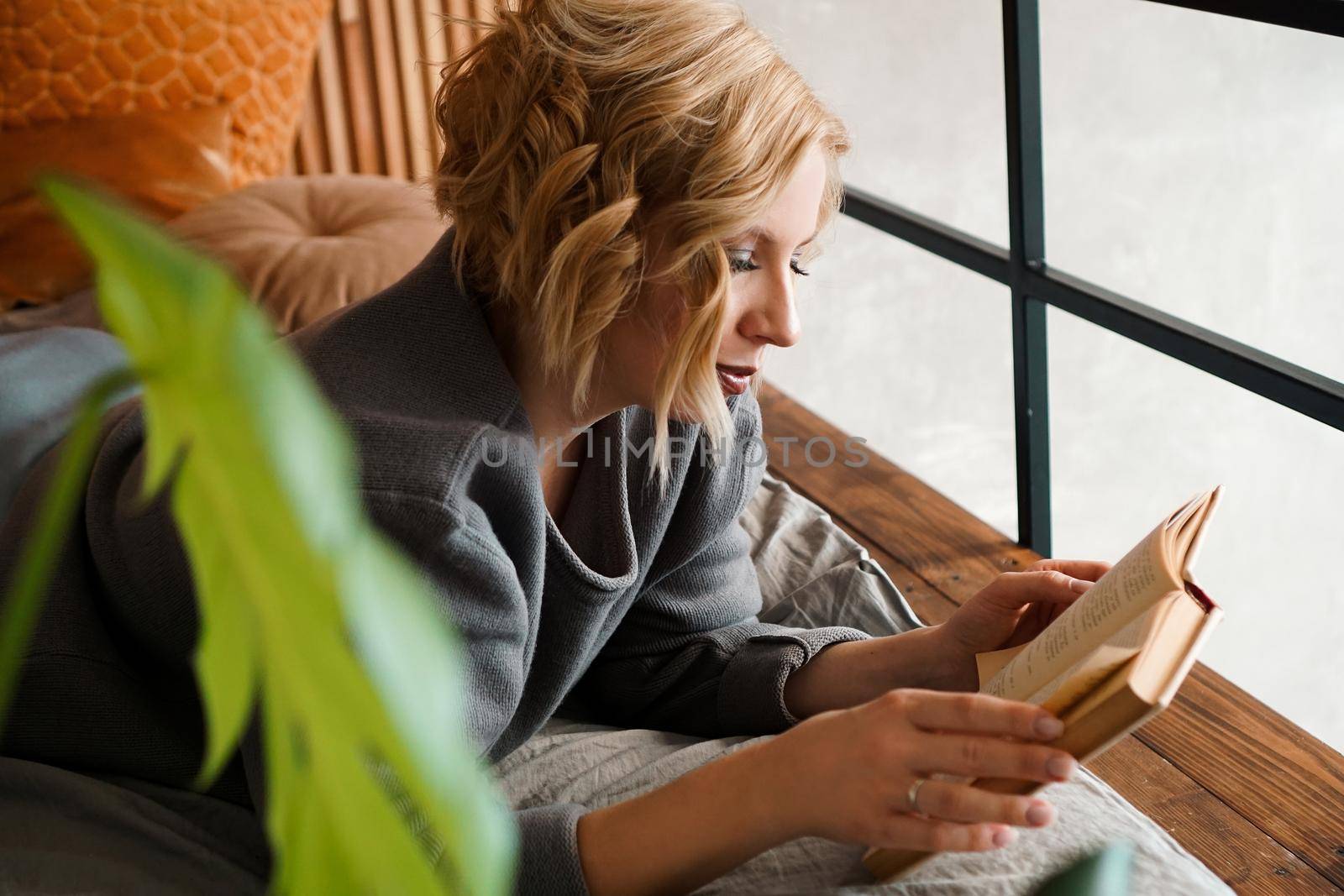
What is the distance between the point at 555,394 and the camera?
103cm

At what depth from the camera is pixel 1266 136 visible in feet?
13.0

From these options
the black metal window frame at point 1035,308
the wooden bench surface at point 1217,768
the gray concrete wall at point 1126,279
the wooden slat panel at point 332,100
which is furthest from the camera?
the gray concrete wall at point 1126,279

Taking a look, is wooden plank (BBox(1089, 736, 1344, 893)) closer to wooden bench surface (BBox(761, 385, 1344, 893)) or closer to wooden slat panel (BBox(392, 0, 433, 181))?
wooden bench surface (BBox(761, 385, 1344, 893))

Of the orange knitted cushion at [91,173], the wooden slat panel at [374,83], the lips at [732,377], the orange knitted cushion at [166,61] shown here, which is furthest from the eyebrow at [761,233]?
the wooden slat panel at [374,83]

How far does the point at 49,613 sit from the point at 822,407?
3890 millimetres

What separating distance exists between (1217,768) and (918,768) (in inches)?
24.4

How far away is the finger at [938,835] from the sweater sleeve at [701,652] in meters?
0.37

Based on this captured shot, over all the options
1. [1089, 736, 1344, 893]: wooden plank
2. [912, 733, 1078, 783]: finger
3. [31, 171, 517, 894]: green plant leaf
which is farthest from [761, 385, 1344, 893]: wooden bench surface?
[31, 171, 517, 894]: green plant leaf

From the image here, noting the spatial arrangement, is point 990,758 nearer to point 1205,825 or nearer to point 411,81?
point 1205,825

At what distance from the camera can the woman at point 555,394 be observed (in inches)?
33.2

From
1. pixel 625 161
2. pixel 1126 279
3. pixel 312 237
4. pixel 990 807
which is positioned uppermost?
pixel 625 161

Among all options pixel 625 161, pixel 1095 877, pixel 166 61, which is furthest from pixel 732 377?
pixel 166 61

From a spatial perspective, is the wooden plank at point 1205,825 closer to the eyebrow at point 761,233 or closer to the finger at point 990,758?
the finger at point 990,758

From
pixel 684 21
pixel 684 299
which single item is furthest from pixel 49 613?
pixel 684 21
